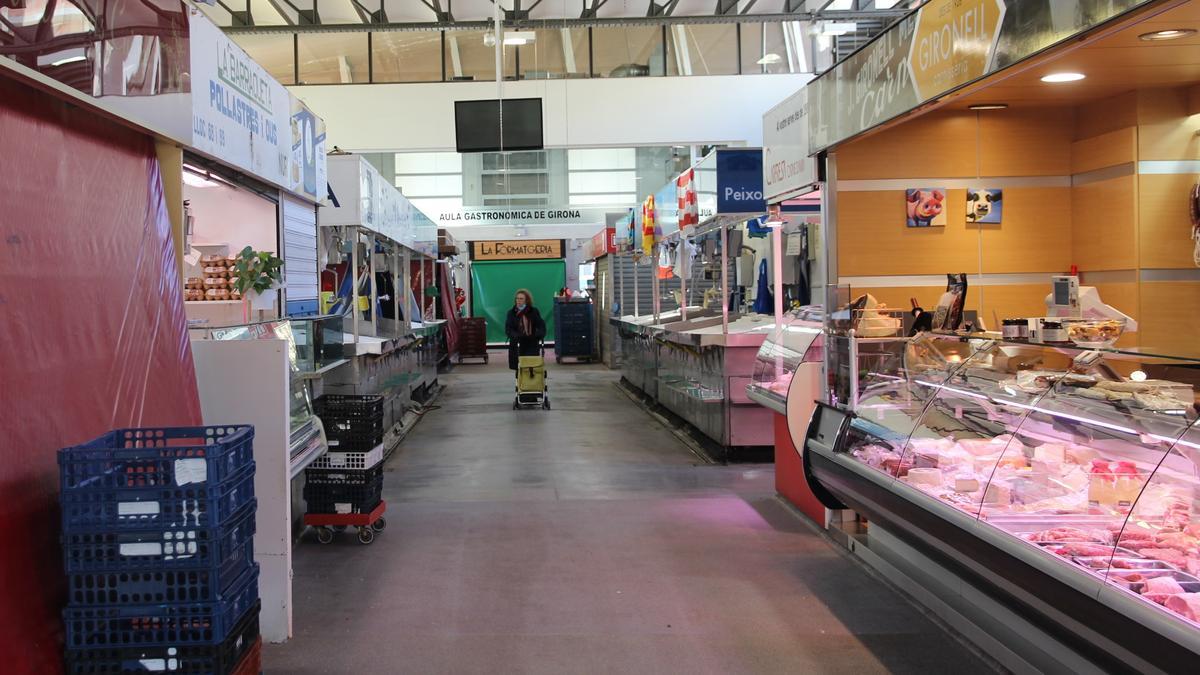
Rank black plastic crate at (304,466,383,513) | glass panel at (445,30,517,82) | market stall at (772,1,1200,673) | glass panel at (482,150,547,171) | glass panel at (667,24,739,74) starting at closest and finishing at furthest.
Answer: market stall at (772,1,1200,673) < black plastic crate at (304,466,383,513) < glass panel at (667,24,739,74) < glass panel at (445,30,517,82) < glass panel at (482,150,547,171)

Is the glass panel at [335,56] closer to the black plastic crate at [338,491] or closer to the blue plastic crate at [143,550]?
the black plastic crate at [338,491]

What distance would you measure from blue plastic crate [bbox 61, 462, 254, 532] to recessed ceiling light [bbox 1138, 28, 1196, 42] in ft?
11.6

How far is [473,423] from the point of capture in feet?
35.4

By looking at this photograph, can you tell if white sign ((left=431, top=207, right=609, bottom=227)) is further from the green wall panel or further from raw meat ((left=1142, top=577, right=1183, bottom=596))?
raw meat ((left=1142, top=577, right=1183, bottom=596))

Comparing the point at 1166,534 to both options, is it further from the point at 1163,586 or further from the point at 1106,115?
the point at 1106,115

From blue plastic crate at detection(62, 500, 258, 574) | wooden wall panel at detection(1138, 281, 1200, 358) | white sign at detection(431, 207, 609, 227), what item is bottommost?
blue plastic crate at detection(62, 500, 258, 574)

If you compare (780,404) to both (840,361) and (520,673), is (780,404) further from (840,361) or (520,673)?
(520,673)

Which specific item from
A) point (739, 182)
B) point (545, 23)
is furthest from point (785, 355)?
point (545, 23)

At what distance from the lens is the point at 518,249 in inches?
874

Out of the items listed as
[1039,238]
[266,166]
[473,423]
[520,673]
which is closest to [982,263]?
[1039,238]

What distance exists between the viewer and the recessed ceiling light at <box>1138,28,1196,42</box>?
11.1 feet

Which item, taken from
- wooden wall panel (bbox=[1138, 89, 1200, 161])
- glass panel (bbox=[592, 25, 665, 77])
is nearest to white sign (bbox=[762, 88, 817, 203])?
wooden wall panel (bbox=[1138, 89, 1200, 161])

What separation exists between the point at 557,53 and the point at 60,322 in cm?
1498

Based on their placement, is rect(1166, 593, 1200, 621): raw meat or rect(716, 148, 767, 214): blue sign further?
rect(716, 148, 767, 214): blue sign
